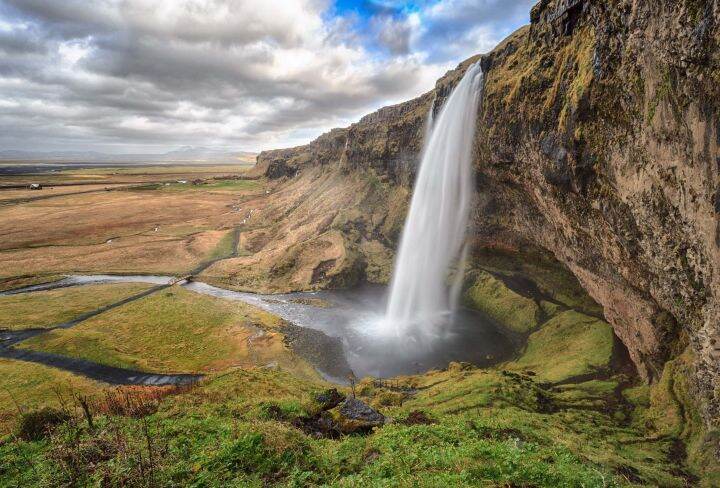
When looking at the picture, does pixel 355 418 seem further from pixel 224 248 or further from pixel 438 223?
pixel 224 248

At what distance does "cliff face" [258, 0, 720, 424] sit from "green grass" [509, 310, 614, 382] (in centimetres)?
281

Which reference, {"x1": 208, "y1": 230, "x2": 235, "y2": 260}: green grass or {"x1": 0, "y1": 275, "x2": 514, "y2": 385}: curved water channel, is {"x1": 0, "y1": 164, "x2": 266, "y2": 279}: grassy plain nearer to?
{"x1": 208, "y1": 230, "x2": 235, "y2": 260}: green grass

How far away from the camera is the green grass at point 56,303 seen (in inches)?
1783

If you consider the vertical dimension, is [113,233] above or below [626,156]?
below

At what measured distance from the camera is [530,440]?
1573 cm

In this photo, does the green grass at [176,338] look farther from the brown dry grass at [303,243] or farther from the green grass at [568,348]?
the green grass at [568,348]

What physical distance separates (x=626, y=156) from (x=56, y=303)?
68771mm

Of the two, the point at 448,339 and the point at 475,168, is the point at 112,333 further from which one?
the point at 475,168

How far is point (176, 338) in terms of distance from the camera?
40219mm

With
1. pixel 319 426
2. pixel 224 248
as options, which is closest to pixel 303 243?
pixel 224 248

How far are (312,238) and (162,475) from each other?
57.9 metres

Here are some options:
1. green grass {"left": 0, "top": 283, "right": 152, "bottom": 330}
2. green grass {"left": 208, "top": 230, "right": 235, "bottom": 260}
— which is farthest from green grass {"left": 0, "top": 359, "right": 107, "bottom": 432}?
green grass {"left": 208, "top": 230, "right": 235, "bottom": 260}

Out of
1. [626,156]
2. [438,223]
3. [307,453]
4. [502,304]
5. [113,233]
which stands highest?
[626,156]

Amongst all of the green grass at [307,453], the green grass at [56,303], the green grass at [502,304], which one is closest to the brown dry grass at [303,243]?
the green grass at [56,303]
